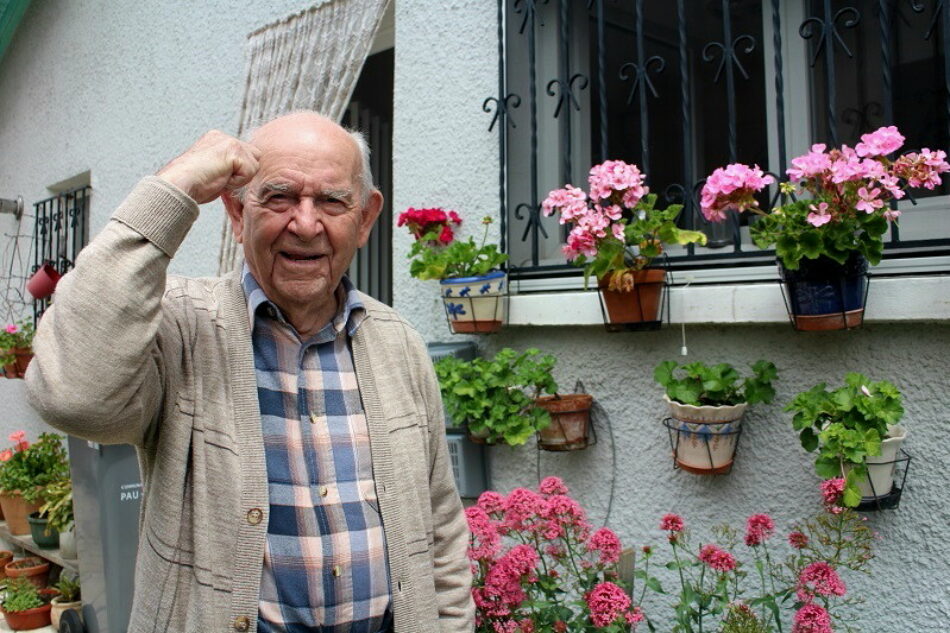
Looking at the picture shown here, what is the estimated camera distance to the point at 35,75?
6.46 m

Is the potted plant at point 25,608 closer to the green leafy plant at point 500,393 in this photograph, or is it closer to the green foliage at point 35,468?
the green foliage at point 35,468

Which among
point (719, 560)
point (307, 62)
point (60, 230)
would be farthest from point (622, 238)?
point (60, 230)

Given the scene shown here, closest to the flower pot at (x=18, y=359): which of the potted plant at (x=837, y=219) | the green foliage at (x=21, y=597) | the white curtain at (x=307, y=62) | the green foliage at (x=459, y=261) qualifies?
the green foliage at (x=21, y=597)

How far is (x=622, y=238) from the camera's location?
226 cm

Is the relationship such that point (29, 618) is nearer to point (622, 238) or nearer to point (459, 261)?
point (459, 261)

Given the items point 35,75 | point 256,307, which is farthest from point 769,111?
point 35,75

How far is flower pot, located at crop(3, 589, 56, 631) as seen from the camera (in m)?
4.10

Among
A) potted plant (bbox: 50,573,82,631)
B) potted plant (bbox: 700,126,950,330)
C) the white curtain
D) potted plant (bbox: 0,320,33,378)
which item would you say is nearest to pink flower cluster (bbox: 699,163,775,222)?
potted plant (bbox: 700,126,950,330)

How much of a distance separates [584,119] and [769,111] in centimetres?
72

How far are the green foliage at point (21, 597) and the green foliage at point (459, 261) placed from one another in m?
3.04

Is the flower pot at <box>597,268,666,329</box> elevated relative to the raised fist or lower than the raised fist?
lower

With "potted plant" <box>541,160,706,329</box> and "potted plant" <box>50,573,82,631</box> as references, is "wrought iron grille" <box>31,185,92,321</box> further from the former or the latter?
"potted plant" <box>541,160,706,329</box>

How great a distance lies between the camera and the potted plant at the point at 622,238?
2.27m

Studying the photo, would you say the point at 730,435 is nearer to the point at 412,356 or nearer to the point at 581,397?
the point at 581,397
